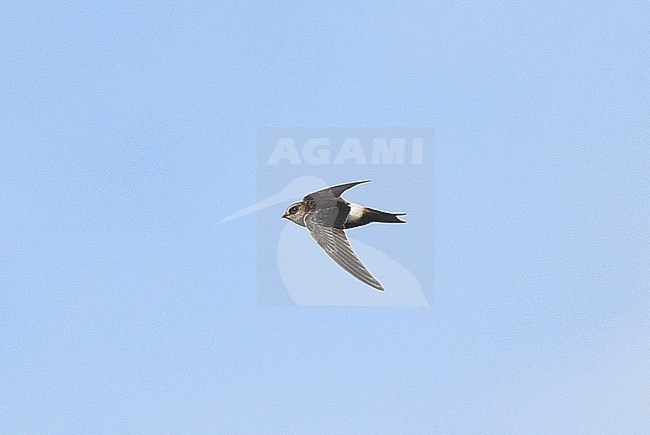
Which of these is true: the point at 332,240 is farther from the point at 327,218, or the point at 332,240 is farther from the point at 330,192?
the point at 330,192

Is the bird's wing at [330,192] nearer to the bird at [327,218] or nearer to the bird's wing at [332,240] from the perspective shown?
the bird at [327,218]

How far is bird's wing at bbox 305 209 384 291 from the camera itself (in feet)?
53.5

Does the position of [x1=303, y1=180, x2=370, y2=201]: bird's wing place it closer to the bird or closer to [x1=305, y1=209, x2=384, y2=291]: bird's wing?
the bird

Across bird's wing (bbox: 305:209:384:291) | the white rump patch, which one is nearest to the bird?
bird's wing (bbox: 305:209:384:291)

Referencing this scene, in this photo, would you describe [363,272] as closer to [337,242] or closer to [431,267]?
[337,242]

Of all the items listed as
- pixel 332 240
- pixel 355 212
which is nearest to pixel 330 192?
pixel 355 212

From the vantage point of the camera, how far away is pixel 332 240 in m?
16.5

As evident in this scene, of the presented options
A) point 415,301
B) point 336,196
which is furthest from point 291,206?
point 415,301

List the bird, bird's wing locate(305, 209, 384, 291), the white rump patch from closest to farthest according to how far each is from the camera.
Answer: bird's wing locate(305, 209, 384, 291)
the bird
the white rump patch

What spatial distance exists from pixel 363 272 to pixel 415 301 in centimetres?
154

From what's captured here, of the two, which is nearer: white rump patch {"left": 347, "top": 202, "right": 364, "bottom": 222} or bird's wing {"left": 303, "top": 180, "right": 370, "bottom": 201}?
bird's wing {"left": 303, "top": 180, "right": 370, "bottom": 201}

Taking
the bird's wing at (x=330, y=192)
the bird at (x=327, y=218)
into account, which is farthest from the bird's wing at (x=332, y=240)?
the bird's wing at (x=330, y=192)

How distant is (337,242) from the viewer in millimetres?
16516

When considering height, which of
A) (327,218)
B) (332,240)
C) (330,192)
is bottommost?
(332,240)
